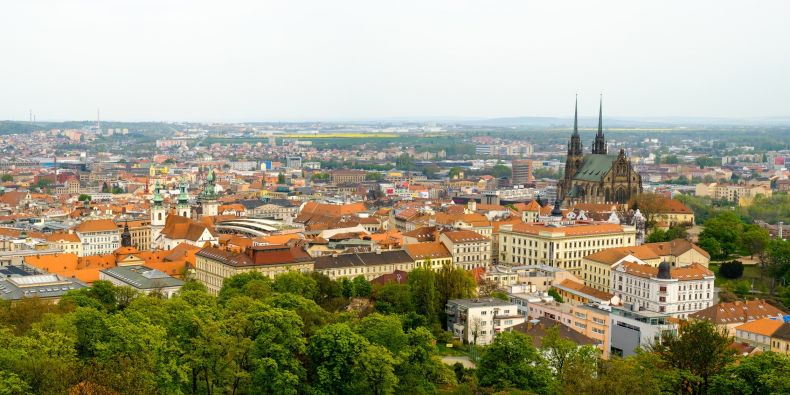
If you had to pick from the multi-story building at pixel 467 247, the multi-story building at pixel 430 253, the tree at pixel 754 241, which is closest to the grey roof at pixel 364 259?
the multi-story building at pixel 430 253

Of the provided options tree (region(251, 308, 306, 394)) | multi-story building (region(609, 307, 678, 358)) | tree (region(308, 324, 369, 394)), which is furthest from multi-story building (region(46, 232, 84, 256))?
tree (region(308, 324, 369, 394))

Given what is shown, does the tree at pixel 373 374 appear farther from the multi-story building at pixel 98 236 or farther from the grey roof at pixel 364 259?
the multi-story building at pixel 98 236

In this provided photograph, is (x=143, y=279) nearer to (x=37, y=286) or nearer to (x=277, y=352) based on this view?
(x=37, y=286)

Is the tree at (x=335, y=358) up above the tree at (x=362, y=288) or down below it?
above

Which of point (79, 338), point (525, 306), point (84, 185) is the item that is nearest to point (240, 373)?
point (79, 338)

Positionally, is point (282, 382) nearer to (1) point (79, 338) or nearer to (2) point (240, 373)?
(2) point (240, 373)

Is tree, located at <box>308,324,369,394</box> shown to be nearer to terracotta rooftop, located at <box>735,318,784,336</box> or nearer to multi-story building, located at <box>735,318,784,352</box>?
multi-story building, located at <box>735,318,784,352</box>
